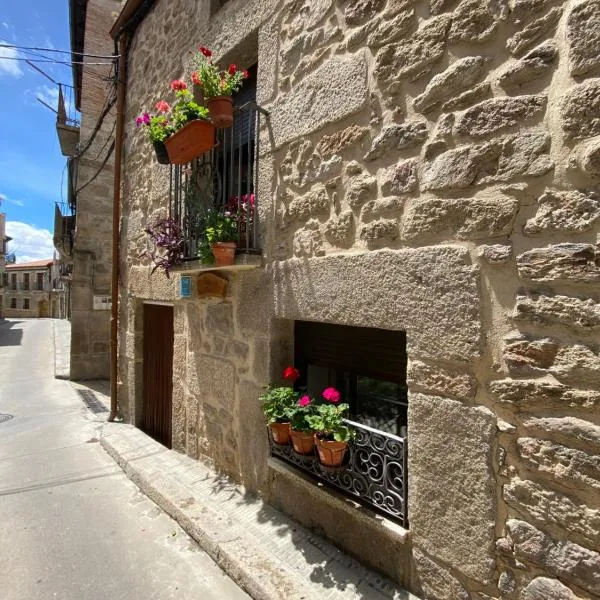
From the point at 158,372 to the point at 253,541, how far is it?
8.91 ft

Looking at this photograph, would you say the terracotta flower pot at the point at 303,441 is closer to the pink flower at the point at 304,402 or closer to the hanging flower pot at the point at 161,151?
the pink flower at the point at 304,402

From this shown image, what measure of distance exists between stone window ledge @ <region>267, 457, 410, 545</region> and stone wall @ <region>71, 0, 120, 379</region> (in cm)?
790

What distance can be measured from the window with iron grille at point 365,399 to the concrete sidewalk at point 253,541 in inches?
15.1

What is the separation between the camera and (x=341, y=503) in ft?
6.95

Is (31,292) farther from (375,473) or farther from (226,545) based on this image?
(375,473)

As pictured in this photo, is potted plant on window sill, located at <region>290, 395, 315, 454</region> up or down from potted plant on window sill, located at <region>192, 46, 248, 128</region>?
down

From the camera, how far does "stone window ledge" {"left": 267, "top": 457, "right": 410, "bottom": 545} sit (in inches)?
74.9

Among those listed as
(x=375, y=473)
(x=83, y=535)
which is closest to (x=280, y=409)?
(x=375, y=473)

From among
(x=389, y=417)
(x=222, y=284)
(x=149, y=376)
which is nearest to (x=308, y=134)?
(x=222, y=284)

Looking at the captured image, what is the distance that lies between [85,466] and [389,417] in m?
3.14

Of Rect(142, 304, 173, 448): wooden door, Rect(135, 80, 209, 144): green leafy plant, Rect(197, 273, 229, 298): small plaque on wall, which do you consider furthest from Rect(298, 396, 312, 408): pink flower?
Rect(142, 304, 173, 448): wooden door

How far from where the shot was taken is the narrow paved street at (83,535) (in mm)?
2188

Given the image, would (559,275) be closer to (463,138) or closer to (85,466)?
(463,138)

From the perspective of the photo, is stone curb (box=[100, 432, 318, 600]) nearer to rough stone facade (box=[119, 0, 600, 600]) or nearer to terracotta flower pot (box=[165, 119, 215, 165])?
rough stone facade (box=[119, 0, 600, 600])
